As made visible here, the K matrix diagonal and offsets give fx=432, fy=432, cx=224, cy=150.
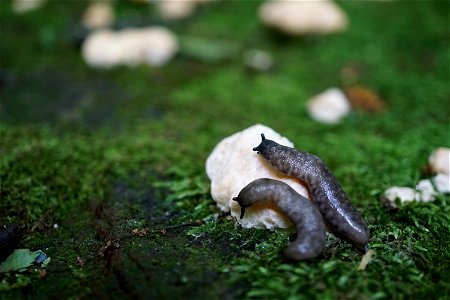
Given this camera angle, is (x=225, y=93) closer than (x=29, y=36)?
Yes

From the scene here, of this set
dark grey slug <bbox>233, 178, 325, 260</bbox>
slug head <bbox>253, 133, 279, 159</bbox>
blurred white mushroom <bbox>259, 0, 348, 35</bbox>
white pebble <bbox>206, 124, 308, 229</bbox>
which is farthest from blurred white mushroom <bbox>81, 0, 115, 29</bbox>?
dark grey slug <bbox>233, 178, 325, 260</bbox>

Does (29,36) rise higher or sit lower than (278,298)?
higher

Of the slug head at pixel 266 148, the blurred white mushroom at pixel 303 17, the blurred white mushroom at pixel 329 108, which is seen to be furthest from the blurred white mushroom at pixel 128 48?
the slug head at pixel 266 148

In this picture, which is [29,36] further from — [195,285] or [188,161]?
[195,285]

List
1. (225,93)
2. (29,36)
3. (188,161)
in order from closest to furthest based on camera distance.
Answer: (188,161) < (225,93) < (29,36)

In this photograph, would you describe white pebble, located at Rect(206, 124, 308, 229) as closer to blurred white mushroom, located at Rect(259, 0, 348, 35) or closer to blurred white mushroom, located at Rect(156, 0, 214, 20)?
blurred white mushroom, located at Rect(259, 0, 348, 35)

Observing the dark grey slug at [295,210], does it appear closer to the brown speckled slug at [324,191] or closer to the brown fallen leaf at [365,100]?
the brown speckled slug at [324,191]

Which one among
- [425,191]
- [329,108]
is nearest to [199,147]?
[329,108]

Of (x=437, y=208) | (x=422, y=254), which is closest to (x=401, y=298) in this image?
(x=422, y=254)
